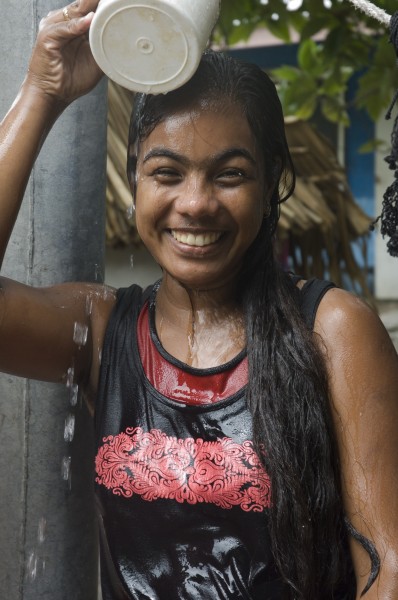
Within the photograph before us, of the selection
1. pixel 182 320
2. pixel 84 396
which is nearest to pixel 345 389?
pixel 182 320

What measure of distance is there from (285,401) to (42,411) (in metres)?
0.71

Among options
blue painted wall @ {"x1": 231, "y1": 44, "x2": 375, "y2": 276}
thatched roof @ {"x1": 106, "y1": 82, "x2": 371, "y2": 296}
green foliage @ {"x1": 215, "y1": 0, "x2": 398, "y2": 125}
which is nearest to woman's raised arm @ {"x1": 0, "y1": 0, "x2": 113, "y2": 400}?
green foliage @ {"x1": 215, "y1": 0, "x2": 398, "y2": 125}

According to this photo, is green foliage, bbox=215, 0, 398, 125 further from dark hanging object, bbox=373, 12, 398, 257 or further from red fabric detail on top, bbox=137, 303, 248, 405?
red fabric detail on top, bbox=137, 303, 248, 405

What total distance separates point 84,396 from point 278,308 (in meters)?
0.60

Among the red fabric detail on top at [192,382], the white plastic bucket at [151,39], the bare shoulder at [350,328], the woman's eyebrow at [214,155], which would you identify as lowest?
the red fabric detail on top at [192,382]

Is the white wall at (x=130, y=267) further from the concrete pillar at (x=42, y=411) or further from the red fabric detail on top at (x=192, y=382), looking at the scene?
the red fabric detail on top at (x=192, y=382)

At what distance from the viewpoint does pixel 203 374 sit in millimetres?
2291

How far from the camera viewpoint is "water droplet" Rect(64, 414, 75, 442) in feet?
8.35

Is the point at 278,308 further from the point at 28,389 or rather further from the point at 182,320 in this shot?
the point at 28,389

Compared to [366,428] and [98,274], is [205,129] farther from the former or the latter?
[366,428]

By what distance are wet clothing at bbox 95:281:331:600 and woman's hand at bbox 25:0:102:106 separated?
70 cm

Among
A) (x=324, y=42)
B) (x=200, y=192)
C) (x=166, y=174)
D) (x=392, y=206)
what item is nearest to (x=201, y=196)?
(x=200, y=192)

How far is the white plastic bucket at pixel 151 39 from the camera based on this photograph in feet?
6.57

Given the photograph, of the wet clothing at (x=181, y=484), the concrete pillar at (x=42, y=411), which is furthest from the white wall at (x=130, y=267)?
the wet clothing at (x=181, y=484)
